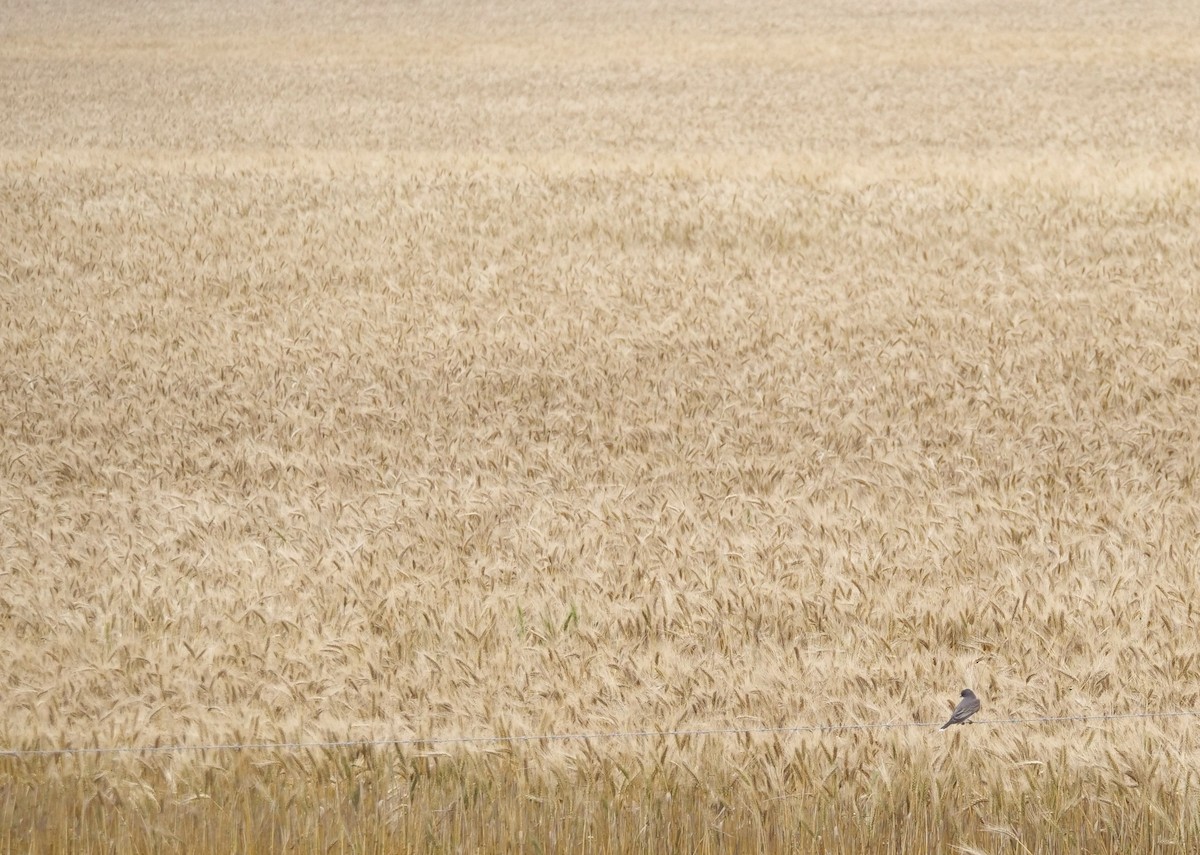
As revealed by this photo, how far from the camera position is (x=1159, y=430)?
244 inches

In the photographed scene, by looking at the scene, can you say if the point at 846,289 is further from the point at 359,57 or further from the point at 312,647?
the point at 359,57

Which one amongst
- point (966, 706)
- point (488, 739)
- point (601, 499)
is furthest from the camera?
point (601, 499)

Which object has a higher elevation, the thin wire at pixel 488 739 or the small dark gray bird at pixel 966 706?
the small dark gray bird at pixel 966 706

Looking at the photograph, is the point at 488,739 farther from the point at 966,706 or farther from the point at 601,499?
the point at 601,499

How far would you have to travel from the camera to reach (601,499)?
205 inches

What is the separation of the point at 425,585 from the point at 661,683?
116 cm

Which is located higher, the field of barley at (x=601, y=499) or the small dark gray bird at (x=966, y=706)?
the small dark gray bird at (x=966, y=706)

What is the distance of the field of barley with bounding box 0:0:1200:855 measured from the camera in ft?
9.16

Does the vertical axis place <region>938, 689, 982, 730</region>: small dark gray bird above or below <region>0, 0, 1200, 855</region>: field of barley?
above

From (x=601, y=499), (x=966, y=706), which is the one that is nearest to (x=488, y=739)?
(x=966, y=706)

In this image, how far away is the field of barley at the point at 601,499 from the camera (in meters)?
2.79

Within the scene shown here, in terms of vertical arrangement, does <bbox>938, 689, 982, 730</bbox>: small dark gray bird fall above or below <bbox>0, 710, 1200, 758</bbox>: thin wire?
above

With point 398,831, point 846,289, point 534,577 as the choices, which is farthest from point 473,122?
point 398,831

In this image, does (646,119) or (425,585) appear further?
(646,119)
